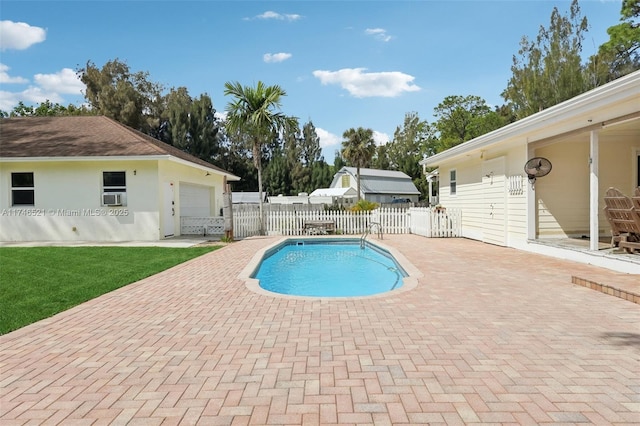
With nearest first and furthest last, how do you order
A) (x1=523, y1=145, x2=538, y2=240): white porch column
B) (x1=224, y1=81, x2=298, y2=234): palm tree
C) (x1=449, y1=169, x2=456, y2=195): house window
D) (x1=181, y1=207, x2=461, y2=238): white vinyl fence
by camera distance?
(x1=523, y1=145, x2=538, y2=240): white porch column, (x1=449, y1=169, x2=456, y2=195): house window, (x1=224, y1=81, x2=298, y2=234): palm tree, (x1=181, y1=207, x2=461, y2=238): white vinyl fence

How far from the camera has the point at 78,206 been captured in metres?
13.8

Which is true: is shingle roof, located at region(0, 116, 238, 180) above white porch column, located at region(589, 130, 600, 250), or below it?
above

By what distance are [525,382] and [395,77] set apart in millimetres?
44604

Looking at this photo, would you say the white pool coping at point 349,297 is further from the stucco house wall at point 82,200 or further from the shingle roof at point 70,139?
the shingle roof at point 70,139

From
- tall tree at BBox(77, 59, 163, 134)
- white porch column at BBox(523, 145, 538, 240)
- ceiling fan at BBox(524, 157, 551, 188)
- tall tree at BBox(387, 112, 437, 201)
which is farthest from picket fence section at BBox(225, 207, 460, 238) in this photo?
tall tree at BBox(387, 112, 437, 201)

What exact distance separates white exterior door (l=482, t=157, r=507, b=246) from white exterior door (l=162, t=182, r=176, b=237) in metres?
11.7

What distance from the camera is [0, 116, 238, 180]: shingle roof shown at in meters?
13.4

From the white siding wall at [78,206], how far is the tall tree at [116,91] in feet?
79.9

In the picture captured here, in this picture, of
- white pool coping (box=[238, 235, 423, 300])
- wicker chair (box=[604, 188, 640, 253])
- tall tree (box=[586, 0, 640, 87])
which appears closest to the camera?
white pool coping (box=[238, 235, 423, 300])

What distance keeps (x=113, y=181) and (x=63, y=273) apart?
7.26 metres

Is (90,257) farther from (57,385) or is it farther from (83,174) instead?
(57,385)

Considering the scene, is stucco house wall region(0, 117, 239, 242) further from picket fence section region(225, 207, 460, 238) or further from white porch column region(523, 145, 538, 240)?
white porch column region(523, 145, 538, 240)

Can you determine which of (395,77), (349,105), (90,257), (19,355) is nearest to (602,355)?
(19,355)

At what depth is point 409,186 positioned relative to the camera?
4325 centimetres
